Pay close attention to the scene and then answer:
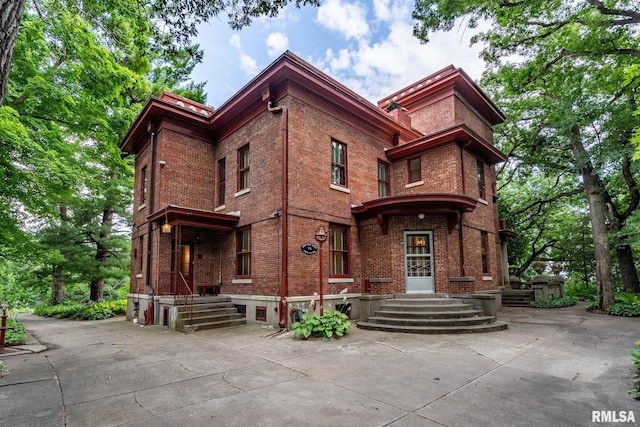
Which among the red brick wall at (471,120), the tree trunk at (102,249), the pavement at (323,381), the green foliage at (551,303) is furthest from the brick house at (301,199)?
the tree trunk at (102,249)

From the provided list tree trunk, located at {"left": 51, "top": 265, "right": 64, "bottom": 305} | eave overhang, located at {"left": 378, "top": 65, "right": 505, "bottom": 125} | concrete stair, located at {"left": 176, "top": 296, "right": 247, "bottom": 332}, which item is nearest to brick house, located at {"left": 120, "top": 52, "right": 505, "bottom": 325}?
eave overhang, located at {"left": 378, "top": 65, "right": 505, "bottom": 125}

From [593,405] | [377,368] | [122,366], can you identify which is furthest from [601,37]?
[122,366]

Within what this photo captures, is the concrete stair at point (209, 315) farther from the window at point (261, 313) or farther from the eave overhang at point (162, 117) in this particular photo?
the eave overhang at point (162, 117)

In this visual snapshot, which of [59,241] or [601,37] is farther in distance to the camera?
[59,241]

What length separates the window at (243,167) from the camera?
12.8 meters

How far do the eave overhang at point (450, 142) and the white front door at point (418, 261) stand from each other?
3674 mm

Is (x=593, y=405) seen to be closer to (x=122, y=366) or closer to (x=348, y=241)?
(x=122, y=366)

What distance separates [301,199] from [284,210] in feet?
2.70

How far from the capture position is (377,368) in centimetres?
581

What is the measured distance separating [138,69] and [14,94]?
9572 mm

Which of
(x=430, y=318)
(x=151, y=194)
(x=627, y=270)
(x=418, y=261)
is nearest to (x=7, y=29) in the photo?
(x=430, y=318)

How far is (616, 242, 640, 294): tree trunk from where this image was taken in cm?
1825

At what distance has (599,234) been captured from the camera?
14.8 m

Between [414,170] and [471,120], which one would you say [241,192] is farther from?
[471,120]
